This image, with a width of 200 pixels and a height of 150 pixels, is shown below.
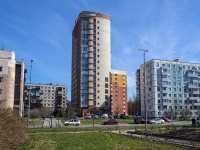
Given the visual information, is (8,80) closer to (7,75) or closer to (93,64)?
(7,75)

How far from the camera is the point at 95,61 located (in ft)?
395

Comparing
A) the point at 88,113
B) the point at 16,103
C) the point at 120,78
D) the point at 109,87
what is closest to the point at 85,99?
the point at 88,113

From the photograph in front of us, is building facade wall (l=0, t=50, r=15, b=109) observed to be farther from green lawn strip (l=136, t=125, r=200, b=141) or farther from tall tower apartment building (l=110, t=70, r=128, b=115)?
tall tower apartment building (l=110, t=70, r=128, b=115)

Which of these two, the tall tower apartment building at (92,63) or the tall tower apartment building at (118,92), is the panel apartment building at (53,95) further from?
the tall tower apartment building at (118,92)

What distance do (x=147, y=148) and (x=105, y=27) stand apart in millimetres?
111146

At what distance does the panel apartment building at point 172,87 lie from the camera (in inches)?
4338

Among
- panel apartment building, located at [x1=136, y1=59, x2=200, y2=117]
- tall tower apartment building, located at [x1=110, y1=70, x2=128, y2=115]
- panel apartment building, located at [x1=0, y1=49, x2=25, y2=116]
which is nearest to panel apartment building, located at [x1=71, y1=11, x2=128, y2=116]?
tall tower apartment building, located at [x1=110, y1=70, x2=128, y2=115]

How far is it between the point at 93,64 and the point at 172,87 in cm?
3600

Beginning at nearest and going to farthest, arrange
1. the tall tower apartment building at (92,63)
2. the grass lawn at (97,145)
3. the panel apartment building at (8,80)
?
the grass lawn at (97,145), the panel apartment building at (8,80), the tall tower apartment building at (92,63)

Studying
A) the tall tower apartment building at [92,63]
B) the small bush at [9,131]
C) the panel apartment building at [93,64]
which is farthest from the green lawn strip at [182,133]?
the tall tower apartment building at [92,63]

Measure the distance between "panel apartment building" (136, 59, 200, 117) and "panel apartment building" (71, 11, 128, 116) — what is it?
66.3 ft

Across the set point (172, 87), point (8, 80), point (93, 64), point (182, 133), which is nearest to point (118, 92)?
point (93, 64)

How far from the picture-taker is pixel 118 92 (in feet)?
429

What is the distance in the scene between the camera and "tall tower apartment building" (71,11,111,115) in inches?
4648
